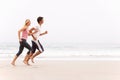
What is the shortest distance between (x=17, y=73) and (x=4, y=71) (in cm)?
57

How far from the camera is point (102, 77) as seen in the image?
8.52 metres

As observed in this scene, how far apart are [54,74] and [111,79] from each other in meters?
1.44

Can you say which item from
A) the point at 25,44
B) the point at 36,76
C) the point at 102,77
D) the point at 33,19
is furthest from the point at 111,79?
the point at 33,19

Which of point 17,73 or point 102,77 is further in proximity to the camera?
point 17,73

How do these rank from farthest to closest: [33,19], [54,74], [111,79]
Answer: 1. [33,19]
2. [54,74]
3. [111,79]

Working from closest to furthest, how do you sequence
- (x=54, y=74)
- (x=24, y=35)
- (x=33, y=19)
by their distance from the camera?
(x=54, y=74) → (x=24, y=35) → (x=33, y=19)

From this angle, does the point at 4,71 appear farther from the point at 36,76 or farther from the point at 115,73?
the point at 115,73

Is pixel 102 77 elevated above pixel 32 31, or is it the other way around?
pixel 32 31

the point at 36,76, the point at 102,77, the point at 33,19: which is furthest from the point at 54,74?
the point at 33,19

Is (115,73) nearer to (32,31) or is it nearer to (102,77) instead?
(102,77)

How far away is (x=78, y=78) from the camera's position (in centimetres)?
840

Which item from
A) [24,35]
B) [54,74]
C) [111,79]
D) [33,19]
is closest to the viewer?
[111,79]

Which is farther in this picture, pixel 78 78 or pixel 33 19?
pixel 33 19

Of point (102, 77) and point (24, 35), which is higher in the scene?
point (24, 35)
